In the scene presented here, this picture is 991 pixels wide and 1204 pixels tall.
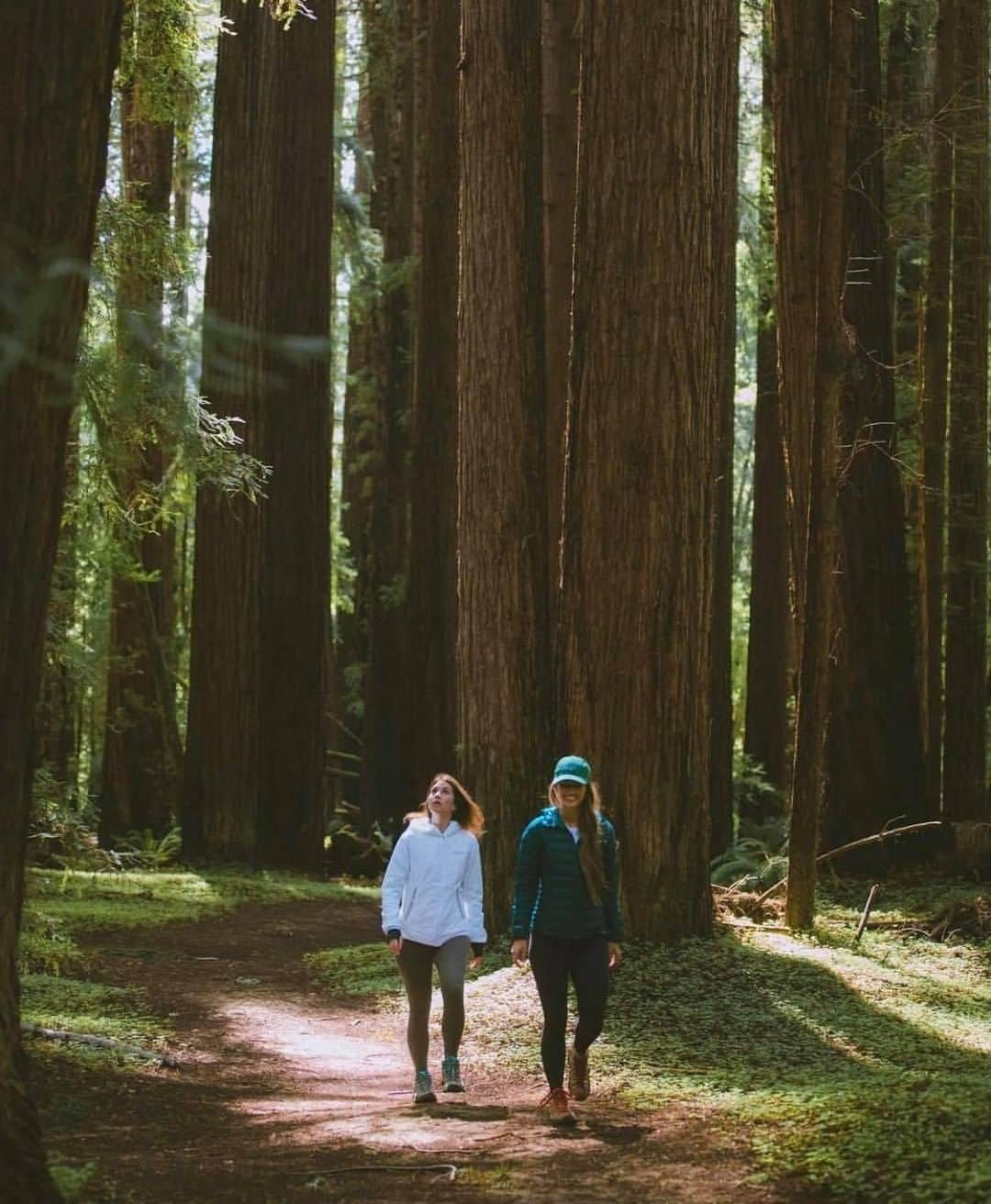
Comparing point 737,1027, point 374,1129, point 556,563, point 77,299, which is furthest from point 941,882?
point 77,299

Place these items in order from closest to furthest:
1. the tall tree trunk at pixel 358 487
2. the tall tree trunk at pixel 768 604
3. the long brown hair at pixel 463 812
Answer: the long brown hair at pixel 463 812 < the tall tree trunk at pixel 768 604 < the tall tree trunk at pixel 358 487

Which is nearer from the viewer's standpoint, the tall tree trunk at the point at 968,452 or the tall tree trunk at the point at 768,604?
the tall tree trunk at the point at 968,452

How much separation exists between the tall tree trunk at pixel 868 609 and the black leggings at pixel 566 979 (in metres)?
9.16

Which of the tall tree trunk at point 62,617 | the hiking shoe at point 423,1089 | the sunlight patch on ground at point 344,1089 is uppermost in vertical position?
the tall tree trunk at point 62,617

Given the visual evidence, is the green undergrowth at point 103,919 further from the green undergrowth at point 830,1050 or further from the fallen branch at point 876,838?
the fallen branch at point 876,838

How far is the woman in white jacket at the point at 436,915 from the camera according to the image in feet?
27.1

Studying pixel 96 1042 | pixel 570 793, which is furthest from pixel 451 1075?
pixel 96 1042

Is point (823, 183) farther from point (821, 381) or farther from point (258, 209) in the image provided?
point (258, 209)

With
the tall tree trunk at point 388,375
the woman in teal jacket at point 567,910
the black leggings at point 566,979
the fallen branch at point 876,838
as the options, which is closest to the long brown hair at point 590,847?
the woman in teal jacket at point 567,910

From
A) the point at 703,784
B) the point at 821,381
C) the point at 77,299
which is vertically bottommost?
the point at 703,784

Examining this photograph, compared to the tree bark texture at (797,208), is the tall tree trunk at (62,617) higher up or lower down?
lower down

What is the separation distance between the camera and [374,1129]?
738 centimetres

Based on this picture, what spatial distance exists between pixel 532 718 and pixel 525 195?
174 inches

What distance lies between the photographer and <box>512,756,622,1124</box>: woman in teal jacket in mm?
7719
